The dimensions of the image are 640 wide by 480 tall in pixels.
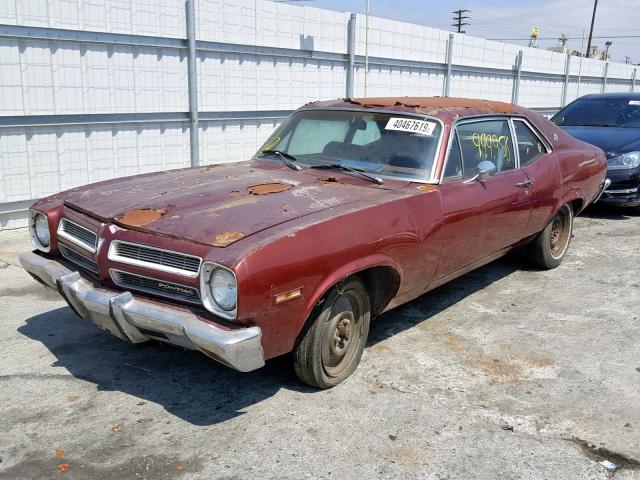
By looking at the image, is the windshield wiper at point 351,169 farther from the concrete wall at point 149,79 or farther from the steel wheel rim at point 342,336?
the concrete wall at point 149,79

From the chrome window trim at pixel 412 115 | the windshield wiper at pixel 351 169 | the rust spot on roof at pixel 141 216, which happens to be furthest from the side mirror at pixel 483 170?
the rust spot on roof at pixel 141 216

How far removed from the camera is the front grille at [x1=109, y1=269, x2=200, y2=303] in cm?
312

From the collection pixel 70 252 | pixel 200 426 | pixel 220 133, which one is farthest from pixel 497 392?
pixel 220 133

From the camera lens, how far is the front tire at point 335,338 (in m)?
3.41

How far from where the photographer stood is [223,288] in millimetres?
2973

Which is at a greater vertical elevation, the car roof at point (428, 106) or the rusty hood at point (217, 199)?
the car roof at point (428, 106)

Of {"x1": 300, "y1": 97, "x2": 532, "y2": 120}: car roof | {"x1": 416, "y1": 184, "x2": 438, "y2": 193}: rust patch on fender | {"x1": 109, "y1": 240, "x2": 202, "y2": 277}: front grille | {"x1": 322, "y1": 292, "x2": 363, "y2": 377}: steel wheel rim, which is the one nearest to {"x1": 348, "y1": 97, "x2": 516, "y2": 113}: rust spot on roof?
{"x1": 300, "y1": 97, "x2": 532, "y2": 120}: car roof

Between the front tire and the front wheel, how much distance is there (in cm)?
274

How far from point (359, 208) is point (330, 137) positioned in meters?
1.29

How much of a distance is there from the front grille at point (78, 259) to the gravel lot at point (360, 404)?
67cm

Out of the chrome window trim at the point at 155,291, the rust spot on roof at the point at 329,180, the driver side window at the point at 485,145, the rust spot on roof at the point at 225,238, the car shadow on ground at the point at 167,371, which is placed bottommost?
the car shadow on ground at the point at 167,371

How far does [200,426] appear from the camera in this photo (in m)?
3.26

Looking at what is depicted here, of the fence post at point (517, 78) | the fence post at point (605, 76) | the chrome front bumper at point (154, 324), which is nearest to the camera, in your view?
the chrome front bumper at point (154, 324)

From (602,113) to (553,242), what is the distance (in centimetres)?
429
